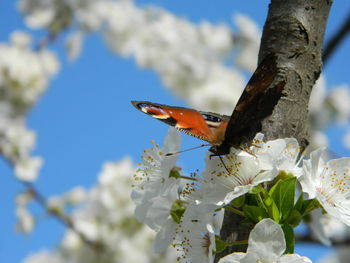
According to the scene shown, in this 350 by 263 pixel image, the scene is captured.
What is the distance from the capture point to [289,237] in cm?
71

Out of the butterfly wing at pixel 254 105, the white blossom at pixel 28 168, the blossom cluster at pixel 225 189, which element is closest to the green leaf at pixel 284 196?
the blossom cluster at pixel 225 189

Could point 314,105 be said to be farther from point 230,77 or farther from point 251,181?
point 251,181

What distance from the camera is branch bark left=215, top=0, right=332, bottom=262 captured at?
0.85 m

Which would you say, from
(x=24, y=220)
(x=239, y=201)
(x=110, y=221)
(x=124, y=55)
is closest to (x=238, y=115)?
(x=239, y=201)

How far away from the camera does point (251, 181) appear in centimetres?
74

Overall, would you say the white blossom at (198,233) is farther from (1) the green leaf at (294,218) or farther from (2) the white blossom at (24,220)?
(2) the white blossom at (24,220)

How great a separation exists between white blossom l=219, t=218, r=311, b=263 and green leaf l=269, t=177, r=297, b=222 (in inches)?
2.5

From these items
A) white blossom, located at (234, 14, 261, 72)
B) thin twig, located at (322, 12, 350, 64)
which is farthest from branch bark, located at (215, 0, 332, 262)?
white blossom, located at (234, 14, 261, 72)

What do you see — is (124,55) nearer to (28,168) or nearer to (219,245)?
(28,168)

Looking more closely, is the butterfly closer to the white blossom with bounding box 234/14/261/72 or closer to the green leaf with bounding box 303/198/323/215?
the green leaf with bounding box 303/198/323/215

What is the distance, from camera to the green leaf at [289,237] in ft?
2.33

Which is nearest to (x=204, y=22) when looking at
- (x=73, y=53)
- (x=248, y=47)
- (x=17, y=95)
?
(x=248, y=47)

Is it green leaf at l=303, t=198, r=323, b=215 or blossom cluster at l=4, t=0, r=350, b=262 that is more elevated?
blossom cluster at l=4, t=0, r=350, b=262

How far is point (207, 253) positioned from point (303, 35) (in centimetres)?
46
